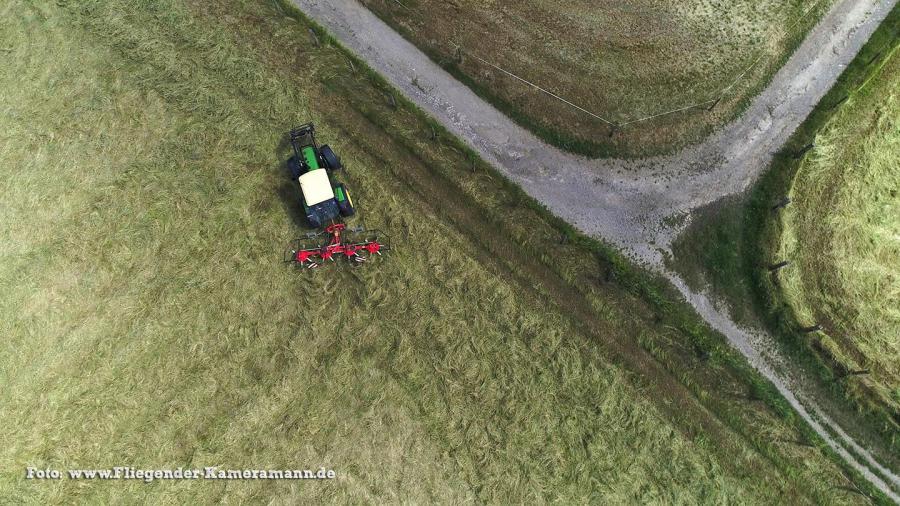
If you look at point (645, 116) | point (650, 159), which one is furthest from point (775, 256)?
point (645, 116)

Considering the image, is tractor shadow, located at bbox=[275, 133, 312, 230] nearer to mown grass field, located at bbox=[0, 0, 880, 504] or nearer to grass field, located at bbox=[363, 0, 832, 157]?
Answer: mown grass field, located at bbox=[0, 0, 880, 504]

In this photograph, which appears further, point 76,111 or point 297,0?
point 297,0

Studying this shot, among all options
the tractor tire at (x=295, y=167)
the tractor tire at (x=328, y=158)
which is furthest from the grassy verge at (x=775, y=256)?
the tractor tire at (x=295, y=167)

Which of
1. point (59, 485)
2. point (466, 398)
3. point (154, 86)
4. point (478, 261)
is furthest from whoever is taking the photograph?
point (154, 86)

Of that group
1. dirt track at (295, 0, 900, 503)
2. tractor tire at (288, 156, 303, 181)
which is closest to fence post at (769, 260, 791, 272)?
dirt track at (295, 0, 900, 503)

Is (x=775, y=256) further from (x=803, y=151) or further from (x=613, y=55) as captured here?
(x=613, y=55)

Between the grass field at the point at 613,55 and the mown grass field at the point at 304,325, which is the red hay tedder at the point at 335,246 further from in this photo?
the grass field at the point at 613,55

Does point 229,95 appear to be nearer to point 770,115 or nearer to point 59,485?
point 59,485

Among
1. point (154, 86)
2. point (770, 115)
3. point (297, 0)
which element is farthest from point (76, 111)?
point (770, 115)
